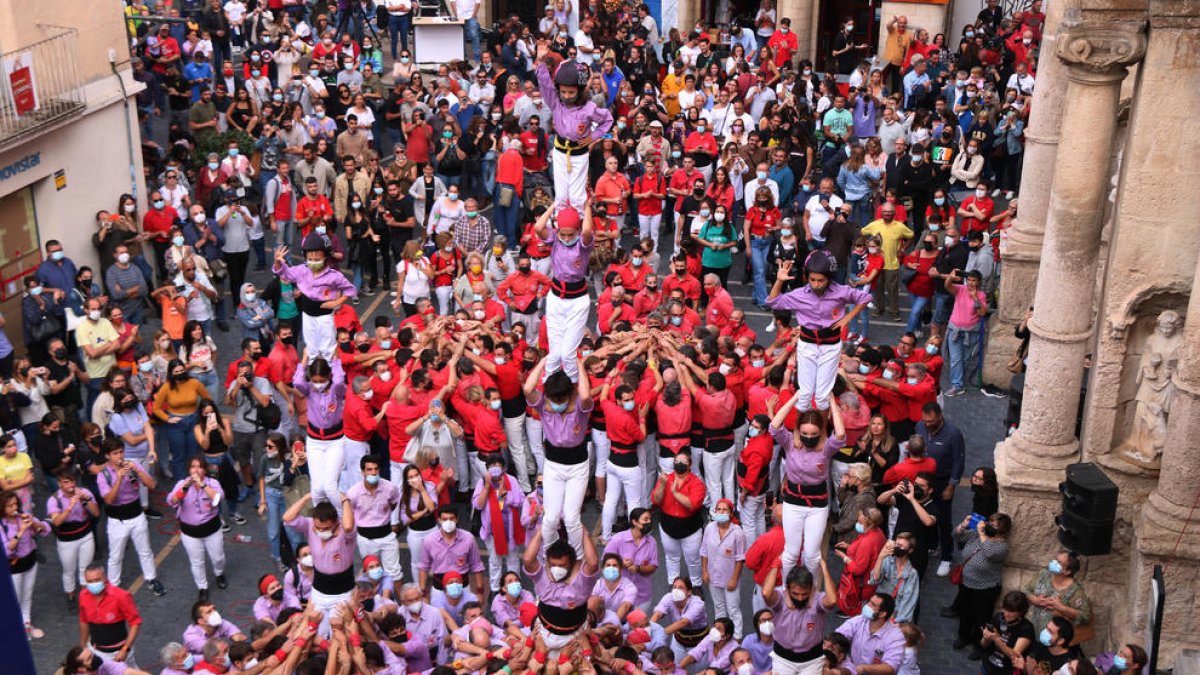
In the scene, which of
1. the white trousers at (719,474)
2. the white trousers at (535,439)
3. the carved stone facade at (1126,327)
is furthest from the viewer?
the white trousers at (535,439)

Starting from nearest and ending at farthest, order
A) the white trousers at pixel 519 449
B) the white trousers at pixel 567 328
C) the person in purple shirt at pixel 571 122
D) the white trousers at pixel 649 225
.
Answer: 1. the person in purple shirt at pixel 571 122
2. the white trousers at pixel 567 328
3. the white trousers at pixel 519 449
4. the white trousers at pixel 649 225

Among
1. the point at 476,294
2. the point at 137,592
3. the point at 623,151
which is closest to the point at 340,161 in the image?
the point at 623,151

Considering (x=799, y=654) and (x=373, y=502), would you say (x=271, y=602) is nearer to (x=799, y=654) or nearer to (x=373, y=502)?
(x=373, y=502)

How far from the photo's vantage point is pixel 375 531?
52.4 feet

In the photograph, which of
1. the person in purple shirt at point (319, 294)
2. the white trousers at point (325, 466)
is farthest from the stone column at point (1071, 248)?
the person in purple shirt at point (319, 294)

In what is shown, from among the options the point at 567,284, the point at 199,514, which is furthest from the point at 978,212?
the point at 199,514

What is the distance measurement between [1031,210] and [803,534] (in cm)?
692

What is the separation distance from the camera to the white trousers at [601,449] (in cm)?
1720

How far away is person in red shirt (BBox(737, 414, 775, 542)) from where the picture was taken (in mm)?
16125

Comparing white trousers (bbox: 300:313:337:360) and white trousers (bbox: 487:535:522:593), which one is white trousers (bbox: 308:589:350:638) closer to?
white trousers (bbox: 487:535:522:593)

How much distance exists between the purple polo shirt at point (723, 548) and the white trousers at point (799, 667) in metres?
1.40

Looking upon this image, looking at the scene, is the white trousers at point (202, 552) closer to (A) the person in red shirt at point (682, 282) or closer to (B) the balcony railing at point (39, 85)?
(A) the person in red shirt at point (682, 282)

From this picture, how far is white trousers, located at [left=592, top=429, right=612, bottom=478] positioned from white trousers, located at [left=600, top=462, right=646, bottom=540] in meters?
0.21

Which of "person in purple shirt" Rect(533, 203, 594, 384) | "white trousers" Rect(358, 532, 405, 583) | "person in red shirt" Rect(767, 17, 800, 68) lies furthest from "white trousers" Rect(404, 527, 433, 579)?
"person in red shirt" Rect(767, 17, 800, 68)
